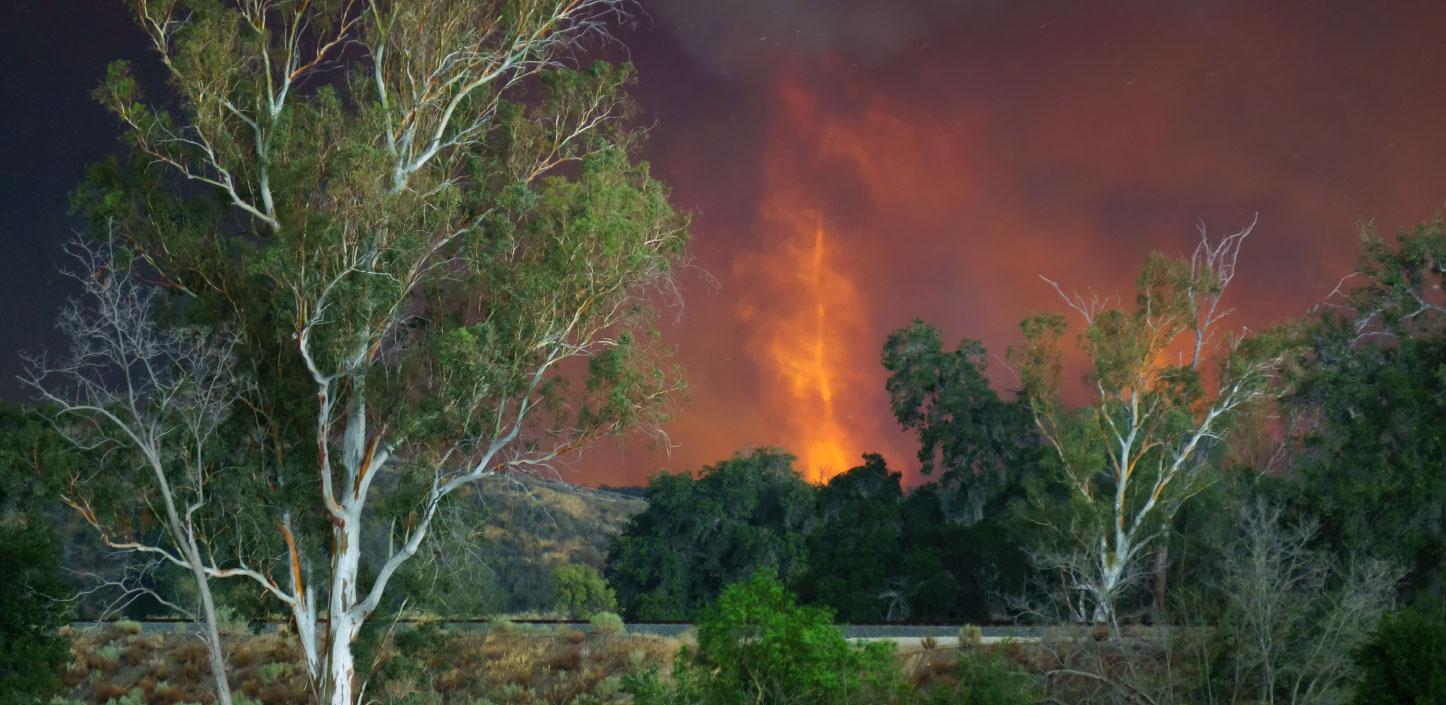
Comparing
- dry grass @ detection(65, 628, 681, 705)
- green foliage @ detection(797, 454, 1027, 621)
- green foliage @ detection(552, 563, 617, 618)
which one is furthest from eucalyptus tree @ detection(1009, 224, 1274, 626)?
green foliage @ detection(552, 563, 617, 618)

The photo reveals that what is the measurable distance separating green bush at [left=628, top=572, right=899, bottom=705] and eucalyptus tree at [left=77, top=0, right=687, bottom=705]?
8.09 metres

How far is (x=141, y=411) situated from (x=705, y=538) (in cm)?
2450

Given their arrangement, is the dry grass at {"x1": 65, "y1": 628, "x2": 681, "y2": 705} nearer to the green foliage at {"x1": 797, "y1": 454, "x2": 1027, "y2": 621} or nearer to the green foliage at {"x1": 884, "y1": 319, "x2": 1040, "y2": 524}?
the green foliage at {"x1": 797, "y1": 454, "x2": 1027, "y2": 621}

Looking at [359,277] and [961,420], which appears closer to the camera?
[359,277]

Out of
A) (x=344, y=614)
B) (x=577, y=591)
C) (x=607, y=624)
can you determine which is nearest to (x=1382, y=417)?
(x=607, y=624)

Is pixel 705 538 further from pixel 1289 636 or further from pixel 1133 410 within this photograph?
pixel 1289 636

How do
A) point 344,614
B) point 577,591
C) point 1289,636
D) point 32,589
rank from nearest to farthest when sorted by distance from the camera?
point 1289,636 < point 32,589 < point 344,614 < point 577,591

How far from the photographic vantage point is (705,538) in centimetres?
4291

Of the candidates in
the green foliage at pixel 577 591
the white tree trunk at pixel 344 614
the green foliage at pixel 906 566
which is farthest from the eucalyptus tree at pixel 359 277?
the green foliage at pixel 577 591

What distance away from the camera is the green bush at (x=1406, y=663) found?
12.0 m

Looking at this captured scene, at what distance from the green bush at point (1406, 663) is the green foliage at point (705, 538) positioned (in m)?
28.5

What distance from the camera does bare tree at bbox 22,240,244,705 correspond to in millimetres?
20266

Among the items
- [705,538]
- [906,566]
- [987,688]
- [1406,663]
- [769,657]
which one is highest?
[705,538]

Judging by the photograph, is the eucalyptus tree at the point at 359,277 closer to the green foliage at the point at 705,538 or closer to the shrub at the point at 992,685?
the shrub at the point at 992,685
